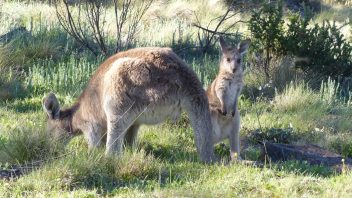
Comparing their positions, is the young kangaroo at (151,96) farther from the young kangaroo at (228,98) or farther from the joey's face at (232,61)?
the joey's face at (232,61)

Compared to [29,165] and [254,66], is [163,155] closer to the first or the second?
[29,165]

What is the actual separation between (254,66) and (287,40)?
2.52 ft

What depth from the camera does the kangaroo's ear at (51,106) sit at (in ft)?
23.9

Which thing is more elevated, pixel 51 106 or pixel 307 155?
pixel 51 106

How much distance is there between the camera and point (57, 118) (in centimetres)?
740

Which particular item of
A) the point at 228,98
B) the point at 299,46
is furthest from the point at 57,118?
the point at 299,46

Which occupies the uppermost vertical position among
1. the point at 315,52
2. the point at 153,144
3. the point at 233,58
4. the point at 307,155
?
the point at 233,58

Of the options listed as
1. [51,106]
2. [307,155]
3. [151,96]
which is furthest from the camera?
[51,106]

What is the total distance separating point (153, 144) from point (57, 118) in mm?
1168

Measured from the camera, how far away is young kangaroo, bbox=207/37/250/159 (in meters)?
7.53

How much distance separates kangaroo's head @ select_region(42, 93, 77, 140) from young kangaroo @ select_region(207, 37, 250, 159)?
167 centimetres

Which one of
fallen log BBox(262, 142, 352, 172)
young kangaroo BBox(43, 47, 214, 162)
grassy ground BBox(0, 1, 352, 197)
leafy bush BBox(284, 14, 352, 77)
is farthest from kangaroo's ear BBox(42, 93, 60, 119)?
leafy bush BBox(284, 14, 352, 77)

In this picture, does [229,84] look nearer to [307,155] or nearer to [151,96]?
[307,155]

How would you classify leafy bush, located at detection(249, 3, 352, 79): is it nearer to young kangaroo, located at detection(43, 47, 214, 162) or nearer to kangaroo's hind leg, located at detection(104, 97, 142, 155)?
young kangaroo, located at detection(43, 47, 214, 162)
